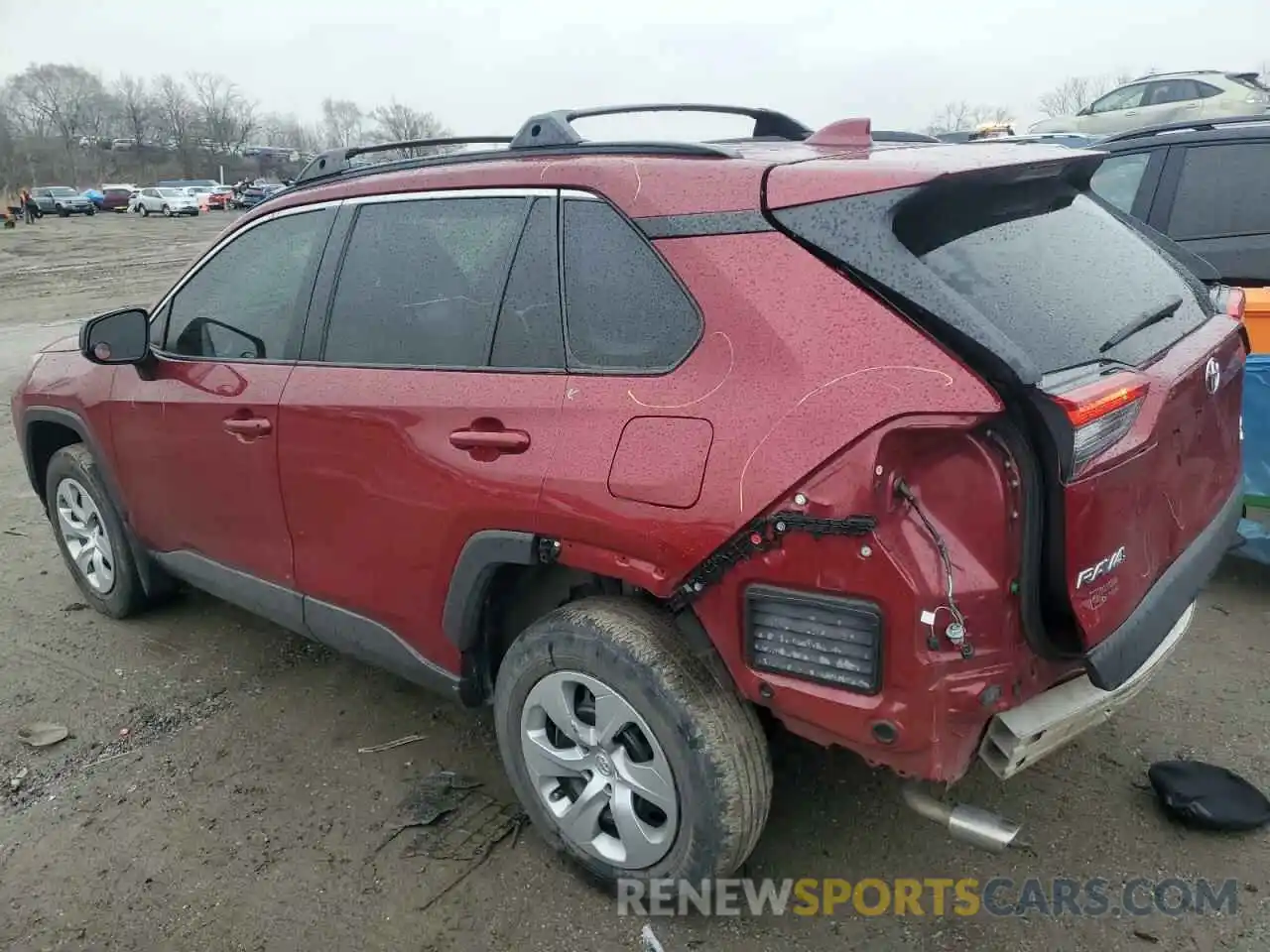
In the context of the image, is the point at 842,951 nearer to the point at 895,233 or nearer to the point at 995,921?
the point at 995,921

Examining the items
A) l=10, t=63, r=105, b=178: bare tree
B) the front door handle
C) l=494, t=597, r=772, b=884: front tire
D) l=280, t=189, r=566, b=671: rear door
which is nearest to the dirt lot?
l=494, t=597, r=772, b=884: front tire

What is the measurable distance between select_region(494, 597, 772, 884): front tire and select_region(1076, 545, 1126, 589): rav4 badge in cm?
78

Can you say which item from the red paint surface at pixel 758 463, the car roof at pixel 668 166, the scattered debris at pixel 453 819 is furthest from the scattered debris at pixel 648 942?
the car roof at pixel 668 166

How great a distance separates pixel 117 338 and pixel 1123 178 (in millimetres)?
5009

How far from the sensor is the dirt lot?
2.43 meters

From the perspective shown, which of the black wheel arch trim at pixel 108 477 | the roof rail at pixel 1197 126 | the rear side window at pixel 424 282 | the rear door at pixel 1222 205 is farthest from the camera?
the roof rail at pixel 1197 126

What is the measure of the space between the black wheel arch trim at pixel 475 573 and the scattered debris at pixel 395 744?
2.46 feet

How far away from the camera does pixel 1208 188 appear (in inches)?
197

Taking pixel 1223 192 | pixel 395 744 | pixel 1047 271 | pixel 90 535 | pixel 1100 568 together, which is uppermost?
pixel 1047 271

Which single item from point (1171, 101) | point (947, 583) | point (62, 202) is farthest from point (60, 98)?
point (947, 583)

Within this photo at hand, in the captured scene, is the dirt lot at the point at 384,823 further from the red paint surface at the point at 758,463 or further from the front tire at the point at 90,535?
the red paint surface at the point at 758,463

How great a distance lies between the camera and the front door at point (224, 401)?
313cm

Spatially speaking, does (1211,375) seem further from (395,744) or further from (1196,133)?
(1196,133)

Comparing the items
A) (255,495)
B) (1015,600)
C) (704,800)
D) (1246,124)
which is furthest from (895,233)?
(1246,124)
